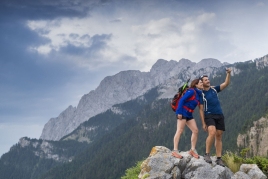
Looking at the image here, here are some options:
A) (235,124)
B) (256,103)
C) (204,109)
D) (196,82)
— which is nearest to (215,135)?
(204,109)

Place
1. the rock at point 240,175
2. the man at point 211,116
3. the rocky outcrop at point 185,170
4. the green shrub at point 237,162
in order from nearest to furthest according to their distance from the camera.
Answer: the rocky outcrop at point 185,170
the rock at point 240,175
the man at point 211,116
the green shrub at point 237,162

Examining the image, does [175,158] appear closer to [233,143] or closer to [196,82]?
[196,82]

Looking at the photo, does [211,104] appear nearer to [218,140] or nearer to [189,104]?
[189,104]

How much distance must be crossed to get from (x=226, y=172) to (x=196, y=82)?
3894 millimetres

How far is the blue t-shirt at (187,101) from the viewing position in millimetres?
12547

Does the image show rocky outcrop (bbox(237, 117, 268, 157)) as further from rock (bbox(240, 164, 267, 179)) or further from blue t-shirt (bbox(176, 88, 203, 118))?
blue t-shirt (bbox(176, 88, 203, 118))

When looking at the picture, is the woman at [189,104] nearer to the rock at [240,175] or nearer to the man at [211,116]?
the man at [211,116]

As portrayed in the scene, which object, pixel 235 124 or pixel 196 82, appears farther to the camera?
pixel 235 124

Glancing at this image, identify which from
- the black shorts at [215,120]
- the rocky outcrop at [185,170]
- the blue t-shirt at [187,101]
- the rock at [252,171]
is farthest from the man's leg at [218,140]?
the blue t-shirt at [187,101]

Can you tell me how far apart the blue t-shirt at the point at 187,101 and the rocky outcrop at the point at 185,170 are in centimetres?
186

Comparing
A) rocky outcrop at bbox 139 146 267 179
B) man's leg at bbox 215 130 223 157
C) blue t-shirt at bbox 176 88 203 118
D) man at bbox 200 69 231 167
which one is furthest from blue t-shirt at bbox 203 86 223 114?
rocky outcrop at bbox 139 146 267 179

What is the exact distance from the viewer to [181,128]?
1288 cm

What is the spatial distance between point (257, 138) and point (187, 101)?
407 ft

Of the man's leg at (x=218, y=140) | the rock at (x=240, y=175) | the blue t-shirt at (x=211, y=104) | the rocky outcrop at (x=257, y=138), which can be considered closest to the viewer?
the rock at (x=240, y=175)
